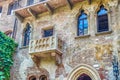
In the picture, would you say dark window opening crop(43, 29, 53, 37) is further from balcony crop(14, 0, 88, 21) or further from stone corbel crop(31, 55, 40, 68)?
stone corbel crop(31, 55, 40, 68)

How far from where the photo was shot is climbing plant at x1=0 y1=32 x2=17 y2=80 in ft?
42.5

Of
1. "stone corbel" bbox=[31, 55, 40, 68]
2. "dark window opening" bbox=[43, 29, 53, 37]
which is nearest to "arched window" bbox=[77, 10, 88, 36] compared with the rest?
"dark window opening" bbox=[43, 29, 53, 37]

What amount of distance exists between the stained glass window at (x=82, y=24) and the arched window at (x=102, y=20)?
30.8 inches

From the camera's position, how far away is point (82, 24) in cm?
1248

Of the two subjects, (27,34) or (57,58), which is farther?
(27,34)

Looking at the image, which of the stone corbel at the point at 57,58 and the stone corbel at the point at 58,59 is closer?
the stone corbel at the point at 57,58

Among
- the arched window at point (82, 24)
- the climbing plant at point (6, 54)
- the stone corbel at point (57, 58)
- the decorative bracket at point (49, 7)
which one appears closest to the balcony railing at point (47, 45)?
the stone corbel at point (57, 58)

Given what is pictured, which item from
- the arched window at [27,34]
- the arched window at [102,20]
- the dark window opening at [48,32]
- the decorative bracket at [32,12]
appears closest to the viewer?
the arched window at [102,20]

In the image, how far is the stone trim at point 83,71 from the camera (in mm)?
10723

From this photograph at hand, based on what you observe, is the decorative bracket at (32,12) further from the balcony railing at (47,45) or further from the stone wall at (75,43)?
the balcony railing at (47,45)

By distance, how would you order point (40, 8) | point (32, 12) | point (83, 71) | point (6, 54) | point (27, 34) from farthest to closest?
point (27, 34) < point (32, 12) < point (40, 8) < point (6, 54) < point (83, 71)

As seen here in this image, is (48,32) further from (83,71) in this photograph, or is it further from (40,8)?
(83,71)

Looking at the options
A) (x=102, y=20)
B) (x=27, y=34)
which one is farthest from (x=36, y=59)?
(x=102, y=20)

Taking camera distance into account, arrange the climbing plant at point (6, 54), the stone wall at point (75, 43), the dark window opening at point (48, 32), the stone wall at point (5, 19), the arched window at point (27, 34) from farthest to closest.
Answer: the stone wall at point (5, 19), the arched window at point (27, 34), the dark window opening at point (48, 32), the climbing plant at point (6, 54), the stone wall at point (75, 43)
